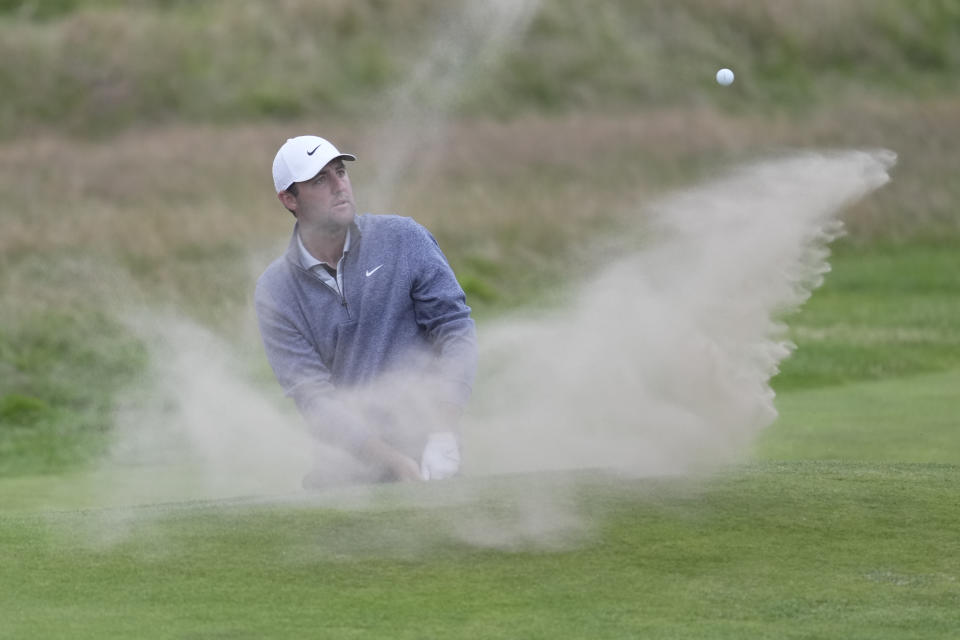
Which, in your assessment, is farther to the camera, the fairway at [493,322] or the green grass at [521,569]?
the fairway at [493,322]

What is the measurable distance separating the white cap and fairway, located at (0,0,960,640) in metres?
0.02

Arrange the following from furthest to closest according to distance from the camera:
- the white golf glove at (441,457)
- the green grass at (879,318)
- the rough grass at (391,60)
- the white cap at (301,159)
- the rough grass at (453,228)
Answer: the rough grass at (391,60)
the rough grass at (453,228)
the green grass at (879,318)
the white cap at (301,159)
the white golf glove at (441,457)

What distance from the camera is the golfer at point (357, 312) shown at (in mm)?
7520

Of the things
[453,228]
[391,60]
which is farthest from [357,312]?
[391,60]

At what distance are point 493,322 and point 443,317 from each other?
970 cm

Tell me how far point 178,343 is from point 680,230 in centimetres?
817

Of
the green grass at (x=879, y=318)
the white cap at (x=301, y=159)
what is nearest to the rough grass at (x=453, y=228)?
the green grass at (x=879, y=318)

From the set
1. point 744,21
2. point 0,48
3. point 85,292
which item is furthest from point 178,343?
point 744,21

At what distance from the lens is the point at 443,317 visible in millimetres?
7559

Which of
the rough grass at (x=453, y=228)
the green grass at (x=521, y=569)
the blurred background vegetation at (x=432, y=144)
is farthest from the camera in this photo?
the blurred background vegetation at (x=432, y=144)

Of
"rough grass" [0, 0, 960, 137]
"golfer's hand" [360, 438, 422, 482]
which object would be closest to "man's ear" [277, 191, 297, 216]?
"golfer's hand" [360, 438, 422, 482]

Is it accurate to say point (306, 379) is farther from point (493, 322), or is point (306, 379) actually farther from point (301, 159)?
point (493, 322)

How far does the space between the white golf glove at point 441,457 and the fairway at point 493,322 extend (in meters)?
0.01

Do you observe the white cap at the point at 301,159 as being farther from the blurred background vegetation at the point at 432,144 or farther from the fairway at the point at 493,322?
the blurred background vegetation at the point at 432,144
